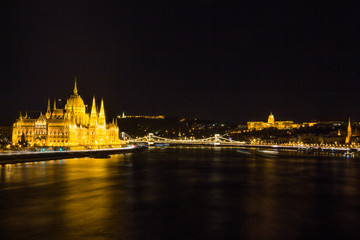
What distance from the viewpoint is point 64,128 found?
70.6 metres

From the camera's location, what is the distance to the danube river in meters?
14.1

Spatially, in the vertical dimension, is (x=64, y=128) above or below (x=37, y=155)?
above

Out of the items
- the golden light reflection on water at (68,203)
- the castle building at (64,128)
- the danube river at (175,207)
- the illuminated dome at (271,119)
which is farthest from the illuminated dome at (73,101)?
the illuminated dome at (271,119)

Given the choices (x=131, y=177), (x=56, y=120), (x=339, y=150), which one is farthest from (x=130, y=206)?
(x=339, y=150)

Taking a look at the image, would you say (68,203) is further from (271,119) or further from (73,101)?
(271,119)

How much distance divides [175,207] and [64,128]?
55732 millimetres

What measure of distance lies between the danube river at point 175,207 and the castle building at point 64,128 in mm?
40756

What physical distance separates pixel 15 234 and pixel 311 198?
14.8 meters

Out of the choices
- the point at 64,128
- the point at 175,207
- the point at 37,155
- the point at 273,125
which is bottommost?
the point at 175,207

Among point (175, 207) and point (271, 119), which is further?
point (271, 119)

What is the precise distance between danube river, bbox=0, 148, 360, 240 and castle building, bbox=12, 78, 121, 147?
134 ft

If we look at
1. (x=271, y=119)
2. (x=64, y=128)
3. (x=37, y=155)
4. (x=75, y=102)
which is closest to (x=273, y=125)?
(x=271, y=119)

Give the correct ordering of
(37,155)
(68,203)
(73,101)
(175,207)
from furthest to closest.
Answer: (73,101)
(37,155)
(68,203)
(175,207)

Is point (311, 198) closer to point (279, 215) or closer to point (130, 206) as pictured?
point (279, 215)
